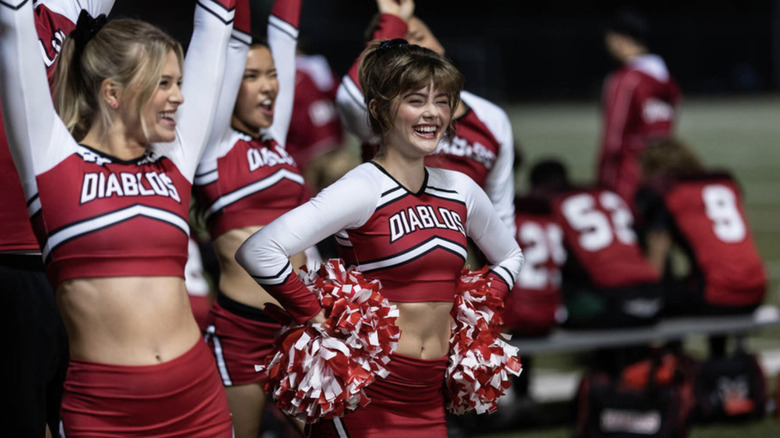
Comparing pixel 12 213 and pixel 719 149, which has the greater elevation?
pixel 12 213

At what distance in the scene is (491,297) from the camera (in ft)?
10.2

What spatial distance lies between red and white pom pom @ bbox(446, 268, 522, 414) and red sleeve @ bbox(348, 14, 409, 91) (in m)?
0.91

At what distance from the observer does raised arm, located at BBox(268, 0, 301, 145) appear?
3787mm

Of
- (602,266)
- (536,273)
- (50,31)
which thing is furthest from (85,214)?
(602,266)

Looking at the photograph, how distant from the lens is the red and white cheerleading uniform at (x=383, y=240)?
2795 mm

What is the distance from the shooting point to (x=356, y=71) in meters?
3.74

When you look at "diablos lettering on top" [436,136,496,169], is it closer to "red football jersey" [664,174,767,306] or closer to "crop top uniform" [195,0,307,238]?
"crop top uniform" [195,0,307,238]

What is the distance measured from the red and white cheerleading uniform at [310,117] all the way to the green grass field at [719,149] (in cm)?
277

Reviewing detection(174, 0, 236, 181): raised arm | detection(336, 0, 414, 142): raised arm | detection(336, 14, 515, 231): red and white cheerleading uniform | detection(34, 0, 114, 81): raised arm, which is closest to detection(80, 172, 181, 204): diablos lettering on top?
detection(174, 0, 236, 181): raised arm

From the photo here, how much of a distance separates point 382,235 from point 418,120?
30cm

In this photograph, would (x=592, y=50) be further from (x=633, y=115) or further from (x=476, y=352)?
(x=476, y=352)

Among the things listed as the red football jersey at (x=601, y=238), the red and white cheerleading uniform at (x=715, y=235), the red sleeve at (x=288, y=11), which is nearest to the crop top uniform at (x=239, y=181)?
the red sleeve at (x=288, y=11)

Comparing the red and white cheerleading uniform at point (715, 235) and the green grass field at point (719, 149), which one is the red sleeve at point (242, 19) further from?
the red and white cheerleading uniform at point (715, 235)

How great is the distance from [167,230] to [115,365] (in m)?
0.32
